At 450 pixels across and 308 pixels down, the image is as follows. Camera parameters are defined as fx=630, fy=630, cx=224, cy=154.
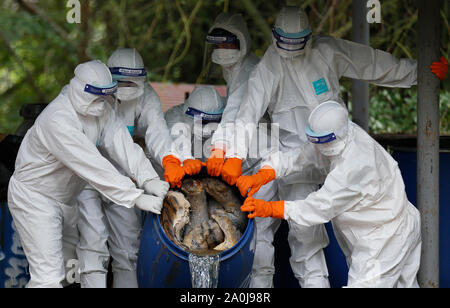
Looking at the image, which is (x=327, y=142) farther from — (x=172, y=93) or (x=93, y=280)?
(x=172, y=93)

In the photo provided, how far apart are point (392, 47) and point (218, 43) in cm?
389

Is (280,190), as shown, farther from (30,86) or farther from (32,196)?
(30,86)

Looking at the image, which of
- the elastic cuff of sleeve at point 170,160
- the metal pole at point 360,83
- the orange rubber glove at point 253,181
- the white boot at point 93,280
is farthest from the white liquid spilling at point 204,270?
the metal pole at point 360,83

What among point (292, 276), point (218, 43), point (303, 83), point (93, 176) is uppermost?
point (218, 43)

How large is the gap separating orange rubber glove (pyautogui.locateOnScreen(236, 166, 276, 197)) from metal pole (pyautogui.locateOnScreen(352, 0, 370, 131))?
1.83 m

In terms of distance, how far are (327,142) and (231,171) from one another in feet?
1.77

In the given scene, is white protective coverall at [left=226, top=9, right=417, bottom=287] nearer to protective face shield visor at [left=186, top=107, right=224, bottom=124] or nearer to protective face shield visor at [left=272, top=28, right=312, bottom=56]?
protective face shield visor at [left=272, top=28, right=312, bottom=56]

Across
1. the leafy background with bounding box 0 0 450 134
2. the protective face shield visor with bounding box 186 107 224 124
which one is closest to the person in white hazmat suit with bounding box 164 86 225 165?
the protective face shield visor with bounding box 186 107 224 124

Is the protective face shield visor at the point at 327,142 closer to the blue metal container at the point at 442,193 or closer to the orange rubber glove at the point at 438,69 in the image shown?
the orange rubber glove at the point at 438,69

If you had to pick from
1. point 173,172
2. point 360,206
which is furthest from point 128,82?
point 360,206

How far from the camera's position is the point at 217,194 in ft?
11.4

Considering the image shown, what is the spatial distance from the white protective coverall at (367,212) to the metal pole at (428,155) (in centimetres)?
11

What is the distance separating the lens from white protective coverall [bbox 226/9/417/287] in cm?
375
